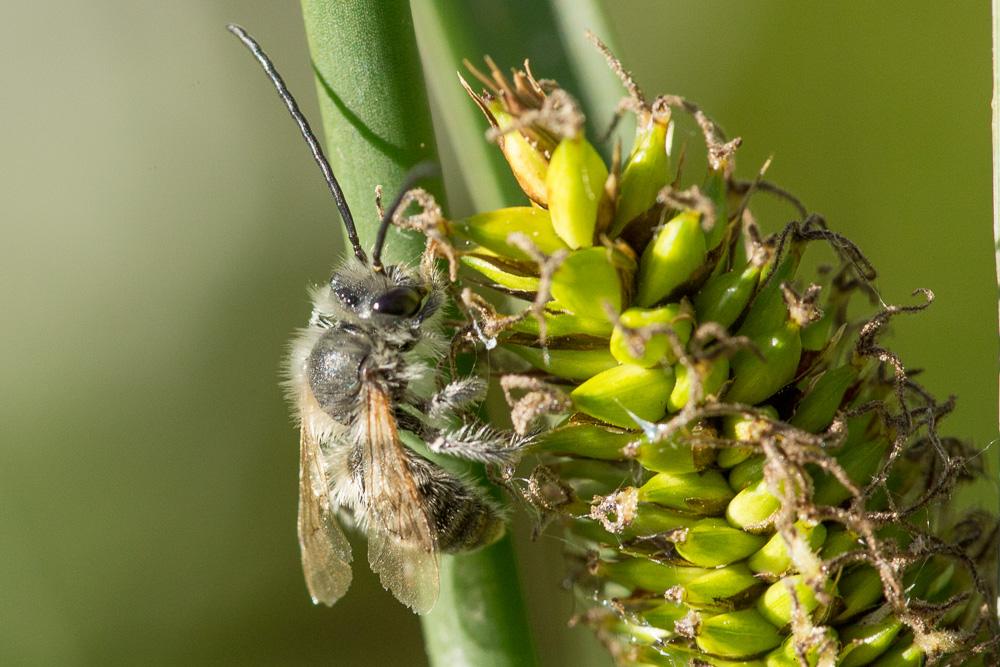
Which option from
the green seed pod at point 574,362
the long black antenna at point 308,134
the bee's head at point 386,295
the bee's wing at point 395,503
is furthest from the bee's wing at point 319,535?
the green seed pod at point 574,362

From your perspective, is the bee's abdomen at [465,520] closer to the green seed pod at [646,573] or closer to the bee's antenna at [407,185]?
the green seed pod at [646,573]

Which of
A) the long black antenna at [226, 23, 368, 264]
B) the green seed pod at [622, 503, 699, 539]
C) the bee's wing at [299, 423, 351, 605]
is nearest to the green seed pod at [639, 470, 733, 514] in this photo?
the green seed pod at [622, 503, 699, 539]

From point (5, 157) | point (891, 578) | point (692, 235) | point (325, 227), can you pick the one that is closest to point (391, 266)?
point (692, 235)

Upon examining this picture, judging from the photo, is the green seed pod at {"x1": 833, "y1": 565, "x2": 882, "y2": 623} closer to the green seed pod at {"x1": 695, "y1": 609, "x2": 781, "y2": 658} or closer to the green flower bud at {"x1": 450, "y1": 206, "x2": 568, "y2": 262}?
the green seed pod at {"x1": 695, "y1": 609, "x2": 781, "y2": 658}

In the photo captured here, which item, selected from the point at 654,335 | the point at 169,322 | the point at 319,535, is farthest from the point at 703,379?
the point at 169,322

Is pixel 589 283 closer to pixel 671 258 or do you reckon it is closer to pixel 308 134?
pixel 671 258

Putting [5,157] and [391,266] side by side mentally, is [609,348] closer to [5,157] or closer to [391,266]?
[391,266]

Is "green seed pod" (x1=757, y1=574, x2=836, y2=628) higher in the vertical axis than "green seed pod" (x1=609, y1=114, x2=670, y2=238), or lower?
lower

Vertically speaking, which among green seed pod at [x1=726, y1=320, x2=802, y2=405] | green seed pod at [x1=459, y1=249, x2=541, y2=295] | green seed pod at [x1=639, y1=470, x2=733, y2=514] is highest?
green seed pod at [x1=459, y1=249, x2=541, y2=295]
